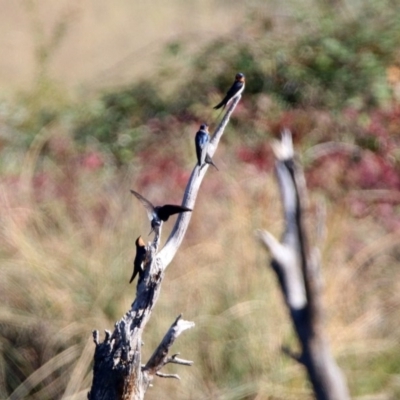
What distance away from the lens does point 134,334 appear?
1717 mm

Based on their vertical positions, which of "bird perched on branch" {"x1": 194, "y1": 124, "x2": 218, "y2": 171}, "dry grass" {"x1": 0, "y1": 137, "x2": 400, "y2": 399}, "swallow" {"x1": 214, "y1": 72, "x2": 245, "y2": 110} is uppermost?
"dry grass" {"x1": 0, "y1": 137, "x2": 400, "y2": 399}

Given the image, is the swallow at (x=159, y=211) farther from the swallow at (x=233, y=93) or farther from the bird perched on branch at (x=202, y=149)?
the swallow at (x=233, y=93)

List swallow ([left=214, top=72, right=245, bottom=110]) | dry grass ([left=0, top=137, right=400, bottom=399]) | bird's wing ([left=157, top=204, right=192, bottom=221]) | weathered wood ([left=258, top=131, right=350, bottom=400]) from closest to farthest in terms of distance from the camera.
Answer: bird's wing ([left=157, top=204, right=192, bottom=221]) → weathered wood ([left=258, top=131, right=350, bottom=400]) → swallow ([left=214, top=72, right=245, bottom=110]) → dry grass ([left=0, top=137, right=400, bottom=399])

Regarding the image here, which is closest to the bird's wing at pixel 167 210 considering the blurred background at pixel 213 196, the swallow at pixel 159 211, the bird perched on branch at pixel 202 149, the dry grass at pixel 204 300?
the swallow at pixel 159 211

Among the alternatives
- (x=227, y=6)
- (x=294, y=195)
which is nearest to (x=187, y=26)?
(x=227, y=6)

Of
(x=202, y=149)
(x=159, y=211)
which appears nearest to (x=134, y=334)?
(x=159, y=211)

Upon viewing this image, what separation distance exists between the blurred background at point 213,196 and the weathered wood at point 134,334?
36.7 inches

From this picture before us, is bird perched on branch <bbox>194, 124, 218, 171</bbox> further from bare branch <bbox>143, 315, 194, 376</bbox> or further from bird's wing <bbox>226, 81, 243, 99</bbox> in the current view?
bare branch <bbox>143, 315, 194, 376</bbox>

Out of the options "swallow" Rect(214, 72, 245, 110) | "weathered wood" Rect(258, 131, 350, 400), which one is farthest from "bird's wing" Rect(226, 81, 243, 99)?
"weathered wood" Rect(258, 131, 350, 400)

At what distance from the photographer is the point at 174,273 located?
4051 millimetres

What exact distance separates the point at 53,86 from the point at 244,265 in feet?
16.9

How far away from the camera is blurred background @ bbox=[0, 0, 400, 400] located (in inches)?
150

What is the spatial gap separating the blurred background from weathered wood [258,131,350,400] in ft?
1.73

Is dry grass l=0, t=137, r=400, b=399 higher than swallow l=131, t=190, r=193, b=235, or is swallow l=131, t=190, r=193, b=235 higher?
dry grass l=0, t=137, r=400, b=399
